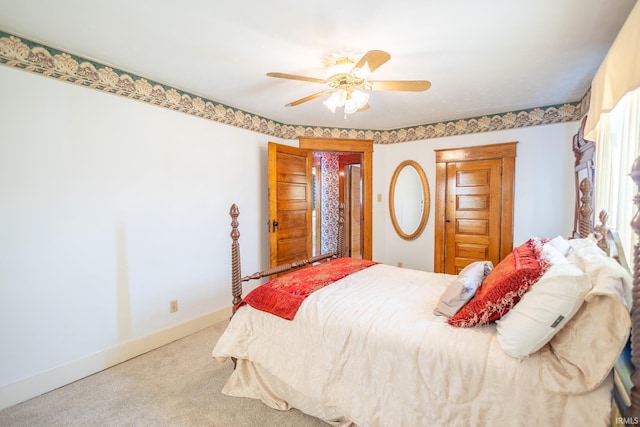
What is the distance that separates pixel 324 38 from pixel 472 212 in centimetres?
309

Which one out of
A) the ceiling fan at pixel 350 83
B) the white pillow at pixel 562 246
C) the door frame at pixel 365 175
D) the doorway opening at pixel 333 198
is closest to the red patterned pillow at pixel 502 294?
the white pillow at pixel 562 246

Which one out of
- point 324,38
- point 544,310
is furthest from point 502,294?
point 324,38

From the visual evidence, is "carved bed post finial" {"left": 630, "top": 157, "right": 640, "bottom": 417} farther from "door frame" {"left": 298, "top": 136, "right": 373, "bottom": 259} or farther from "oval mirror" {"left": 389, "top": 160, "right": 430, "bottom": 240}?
"door frame" {"left": 298, "top": 136, "right": 373, "bottom": 259}

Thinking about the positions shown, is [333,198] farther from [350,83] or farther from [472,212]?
[350,83]

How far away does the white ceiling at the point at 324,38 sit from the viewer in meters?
1.62

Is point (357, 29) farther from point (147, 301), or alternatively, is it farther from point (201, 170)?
point (147, 301)

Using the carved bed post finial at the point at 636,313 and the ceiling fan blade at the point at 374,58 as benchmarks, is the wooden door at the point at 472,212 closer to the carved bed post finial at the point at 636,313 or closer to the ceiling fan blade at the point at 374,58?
the ceiling fan blade at the point at 374,58

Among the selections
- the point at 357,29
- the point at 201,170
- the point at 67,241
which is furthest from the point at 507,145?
the point at 67,241

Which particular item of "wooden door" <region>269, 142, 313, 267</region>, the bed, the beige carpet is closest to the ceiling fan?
the bed

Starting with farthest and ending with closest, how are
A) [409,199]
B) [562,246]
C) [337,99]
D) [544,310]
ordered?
[409,199], [337,99], [562,246], [544,310]

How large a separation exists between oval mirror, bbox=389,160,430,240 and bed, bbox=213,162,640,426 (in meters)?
2.19

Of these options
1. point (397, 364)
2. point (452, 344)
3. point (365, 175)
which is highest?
point (365, 175)

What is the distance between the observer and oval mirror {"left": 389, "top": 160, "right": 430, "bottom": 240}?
426 centimetres

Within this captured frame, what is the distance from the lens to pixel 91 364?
7.34ft
